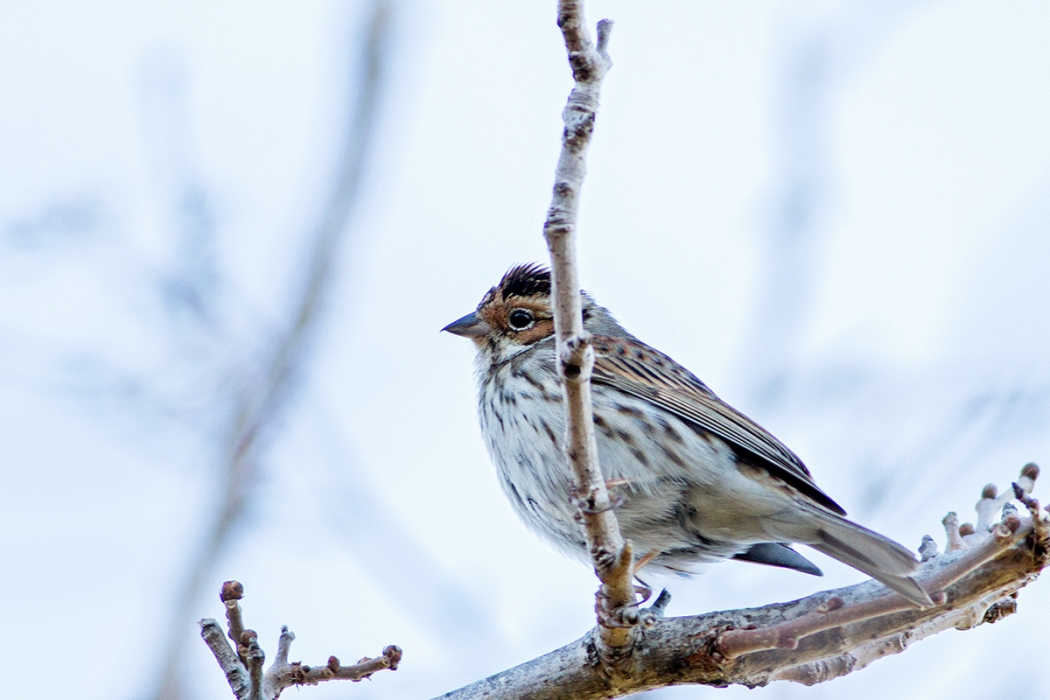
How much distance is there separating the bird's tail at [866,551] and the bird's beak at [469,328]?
86.2 inches

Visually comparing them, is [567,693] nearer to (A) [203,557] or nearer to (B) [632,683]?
(B) [632,683]

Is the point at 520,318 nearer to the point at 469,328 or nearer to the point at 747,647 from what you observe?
the point at 469,328

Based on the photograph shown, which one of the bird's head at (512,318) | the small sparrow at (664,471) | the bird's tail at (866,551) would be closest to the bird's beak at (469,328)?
the bird's head at (512,318)

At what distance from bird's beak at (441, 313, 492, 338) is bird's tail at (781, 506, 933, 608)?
2190 mm

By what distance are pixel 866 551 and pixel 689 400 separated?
1468mm

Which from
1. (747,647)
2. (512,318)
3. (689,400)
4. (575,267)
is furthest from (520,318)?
(575,267)

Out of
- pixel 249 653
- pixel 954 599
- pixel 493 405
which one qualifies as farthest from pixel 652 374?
pixel 249 653

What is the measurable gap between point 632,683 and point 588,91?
2110mm

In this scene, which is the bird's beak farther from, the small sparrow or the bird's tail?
the bird's tail

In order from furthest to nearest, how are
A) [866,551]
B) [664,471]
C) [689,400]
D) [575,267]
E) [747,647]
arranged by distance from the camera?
[689,400]
[664,471]
[866,551]
[747,647]
[575,267]

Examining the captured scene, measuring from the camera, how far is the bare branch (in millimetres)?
3326

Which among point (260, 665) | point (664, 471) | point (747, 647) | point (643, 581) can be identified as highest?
point (664, 471)

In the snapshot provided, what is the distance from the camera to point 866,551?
3998mm

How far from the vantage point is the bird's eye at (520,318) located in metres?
6.04
